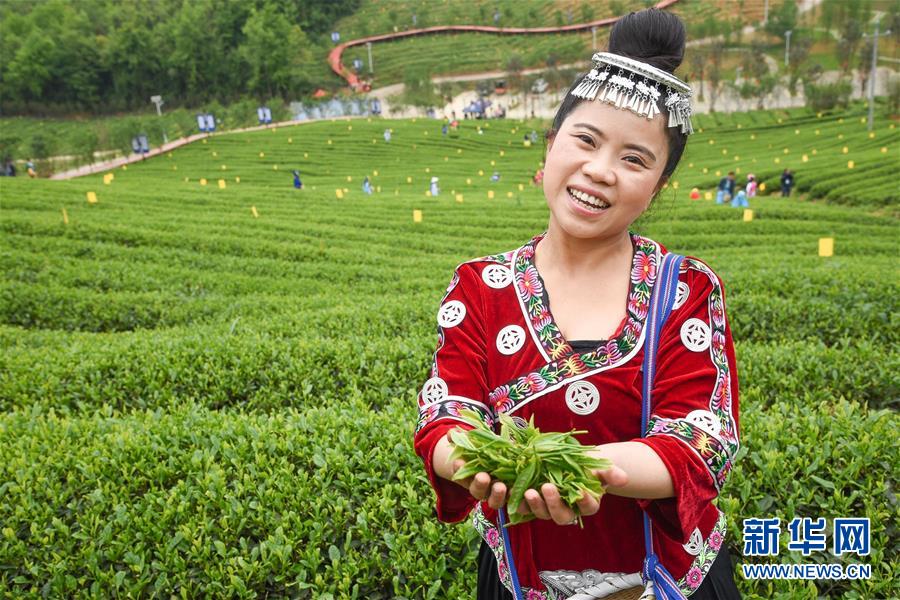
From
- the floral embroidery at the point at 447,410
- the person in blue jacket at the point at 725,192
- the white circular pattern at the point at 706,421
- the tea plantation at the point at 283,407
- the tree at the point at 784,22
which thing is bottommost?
the person in blue jacket at the point at 725,192

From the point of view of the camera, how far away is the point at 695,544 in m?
1.66

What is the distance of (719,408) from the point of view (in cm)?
154

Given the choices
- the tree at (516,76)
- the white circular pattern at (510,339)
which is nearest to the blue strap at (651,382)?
the white circular pattern at (510,339)

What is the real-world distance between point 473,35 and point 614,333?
308 feet

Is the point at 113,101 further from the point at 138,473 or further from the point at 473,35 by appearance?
the point at 138,473

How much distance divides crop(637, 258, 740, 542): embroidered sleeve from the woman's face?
0.81ft

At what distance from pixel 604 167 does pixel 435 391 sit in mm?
741

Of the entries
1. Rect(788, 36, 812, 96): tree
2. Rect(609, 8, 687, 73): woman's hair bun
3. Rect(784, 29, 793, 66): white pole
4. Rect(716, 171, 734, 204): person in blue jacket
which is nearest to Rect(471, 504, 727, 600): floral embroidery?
Rect(609, 8, 687, 73): woman's hair bun

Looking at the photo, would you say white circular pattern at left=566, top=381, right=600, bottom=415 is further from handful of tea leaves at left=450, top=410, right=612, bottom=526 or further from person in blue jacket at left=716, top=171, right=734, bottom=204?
person in blue jacket at left=716, top=171, right=734, bottom=204

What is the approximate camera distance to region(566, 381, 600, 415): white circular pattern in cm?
159

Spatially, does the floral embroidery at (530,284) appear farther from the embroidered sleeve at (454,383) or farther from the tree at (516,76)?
the tree at (516,76)

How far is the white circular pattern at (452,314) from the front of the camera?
1708 mm

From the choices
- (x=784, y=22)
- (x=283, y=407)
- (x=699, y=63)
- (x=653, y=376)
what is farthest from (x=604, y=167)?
(x=784, y=22)

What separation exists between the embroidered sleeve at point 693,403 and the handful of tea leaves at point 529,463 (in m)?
0.20
